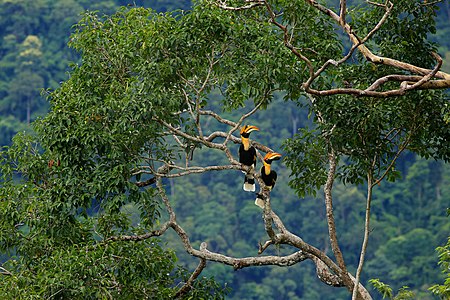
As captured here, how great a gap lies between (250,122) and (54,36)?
29.9 ft

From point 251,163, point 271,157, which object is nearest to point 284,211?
point 251,163

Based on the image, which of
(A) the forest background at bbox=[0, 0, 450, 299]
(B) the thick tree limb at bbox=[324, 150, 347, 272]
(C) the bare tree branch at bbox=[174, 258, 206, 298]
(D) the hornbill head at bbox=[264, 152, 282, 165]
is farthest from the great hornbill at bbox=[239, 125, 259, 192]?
(A) the forest background at bbox=[0, 0, 450, 299]

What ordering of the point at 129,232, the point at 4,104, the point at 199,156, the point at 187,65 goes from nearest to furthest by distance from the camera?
the point at 187,65, the point at 129,232, the point at 199,156, the point at 4,104

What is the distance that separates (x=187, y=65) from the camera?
7.75 meters

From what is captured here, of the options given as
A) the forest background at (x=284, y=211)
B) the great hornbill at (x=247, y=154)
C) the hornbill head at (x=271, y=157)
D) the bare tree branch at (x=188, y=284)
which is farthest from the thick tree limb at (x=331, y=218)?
the forest background at (x=284, y=211)

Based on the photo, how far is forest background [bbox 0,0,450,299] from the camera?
105 ft

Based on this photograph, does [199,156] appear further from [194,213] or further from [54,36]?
[54,36]

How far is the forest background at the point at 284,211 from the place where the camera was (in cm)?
3209

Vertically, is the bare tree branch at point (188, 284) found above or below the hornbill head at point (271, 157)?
below

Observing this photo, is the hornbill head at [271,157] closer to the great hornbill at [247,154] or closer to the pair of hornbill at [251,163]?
the pair of hornbill at [251,163]

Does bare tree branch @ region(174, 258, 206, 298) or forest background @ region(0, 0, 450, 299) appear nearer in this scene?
bare tree branch @ region(174, 258, 206, 298)

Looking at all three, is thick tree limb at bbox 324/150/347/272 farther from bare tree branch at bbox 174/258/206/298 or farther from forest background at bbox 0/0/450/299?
forest background at bbox 0/0/450/299

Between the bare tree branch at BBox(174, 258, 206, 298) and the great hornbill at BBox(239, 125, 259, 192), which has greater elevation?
the great hornbill at BBox(239, 125, 259, 192)

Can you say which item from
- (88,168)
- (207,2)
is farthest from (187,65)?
(88,168)
